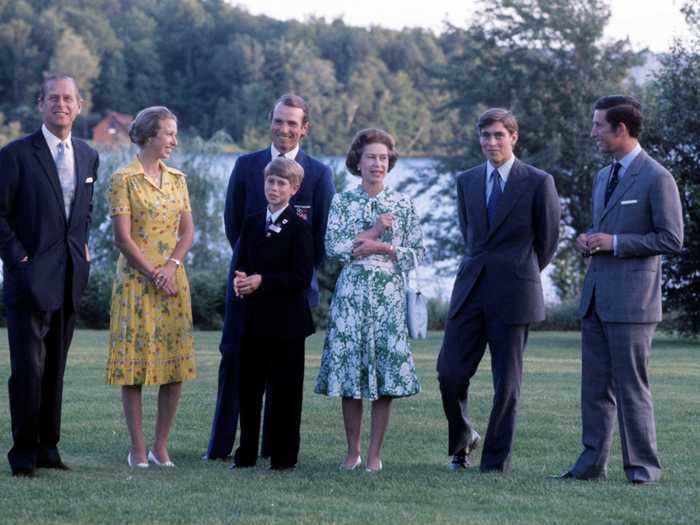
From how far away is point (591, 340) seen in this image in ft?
27.5

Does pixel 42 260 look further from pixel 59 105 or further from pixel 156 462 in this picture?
pixel 156 462

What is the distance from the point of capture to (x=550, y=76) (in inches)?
1785

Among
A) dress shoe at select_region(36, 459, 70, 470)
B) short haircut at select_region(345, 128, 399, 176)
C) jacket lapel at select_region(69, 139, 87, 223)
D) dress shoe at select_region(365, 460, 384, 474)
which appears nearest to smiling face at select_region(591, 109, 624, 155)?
short haircut at select_region(345, 128, 399, 176)

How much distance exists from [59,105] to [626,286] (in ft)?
12.6

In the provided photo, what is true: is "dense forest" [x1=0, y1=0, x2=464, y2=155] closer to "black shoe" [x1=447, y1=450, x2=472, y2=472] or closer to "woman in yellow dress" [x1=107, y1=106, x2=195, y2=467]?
"woman in yellow dress" [x1=107, y1=106, x2=195, y2=467]

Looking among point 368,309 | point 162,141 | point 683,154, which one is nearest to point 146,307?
point 162,141

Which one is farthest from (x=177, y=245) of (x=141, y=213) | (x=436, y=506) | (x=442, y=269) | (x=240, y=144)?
(x=240, y=144)

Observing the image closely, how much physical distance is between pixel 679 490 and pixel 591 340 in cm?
113

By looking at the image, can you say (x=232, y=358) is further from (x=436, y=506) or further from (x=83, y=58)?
(x=83, y=58)

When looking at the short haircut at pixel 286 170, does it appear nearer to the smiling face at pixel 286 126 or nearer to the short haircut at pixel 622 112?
the smiling face at pixel 286 126

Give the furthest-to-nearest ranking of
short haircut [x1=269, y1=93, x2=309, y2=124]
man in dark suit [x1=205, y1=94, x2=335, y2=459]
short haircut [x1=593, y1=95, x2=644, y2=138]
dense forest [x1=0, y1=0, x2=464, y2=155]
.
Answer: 1. dense forest [x1=0, y1=0, x2=464, y2=155]
2. man in dark suit [x1=205, y1=94, x2=335, y2=459]
3. short haircut [x1=269, y1=93, x2=309, y2=124]
4. short haircut [x1=593, y1=95, x2=644, y2=138]

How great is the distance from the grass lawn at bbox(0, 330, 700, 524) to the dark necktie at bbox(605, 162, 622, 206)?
1.84 m

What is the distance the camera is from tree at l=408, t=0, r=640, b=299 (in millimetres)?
43875

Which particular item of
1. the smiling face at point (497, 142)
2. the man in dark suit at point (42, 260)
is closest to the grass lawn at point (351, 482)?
the man in dark suit at point (42, 260)
